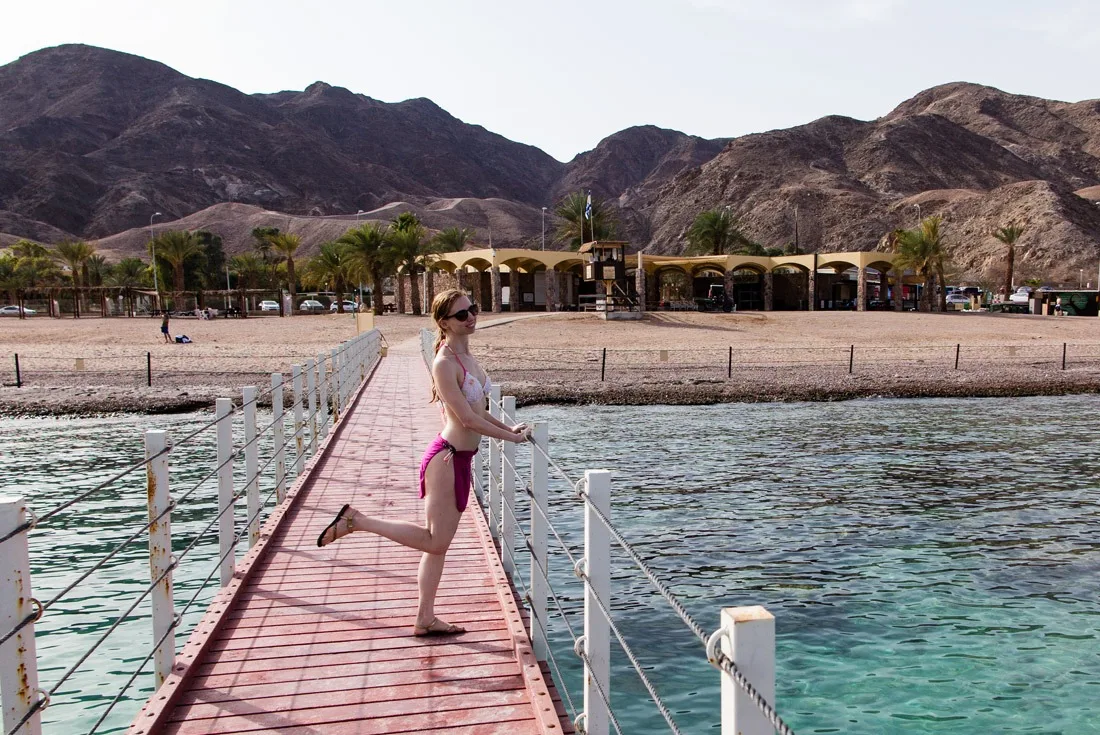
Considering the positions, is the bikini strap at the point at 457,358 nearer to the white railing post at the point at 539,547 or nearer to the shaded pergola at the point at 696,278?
the white railing post at the point at 539,547

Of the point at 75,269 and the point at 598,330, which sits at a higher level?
the point at 75,269

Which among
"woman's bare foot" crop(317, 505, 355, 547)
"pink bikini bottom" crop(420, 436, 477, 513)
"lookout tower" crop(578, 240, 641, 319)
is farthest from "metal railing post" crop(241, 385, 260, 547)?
"lookout tower" crop(578, 240, 641, 319)

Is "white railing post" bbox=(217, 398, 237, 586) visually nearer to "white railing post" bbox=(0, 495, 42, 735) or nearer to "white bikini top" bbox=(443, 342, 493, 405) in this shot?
"white bikini top" bbox=(443, 342, 493, 405)

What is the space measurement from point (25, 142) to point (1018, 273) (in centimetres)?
18898

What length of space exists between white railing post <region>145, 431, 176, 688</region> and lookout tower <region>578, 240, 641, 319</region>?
42.5 m

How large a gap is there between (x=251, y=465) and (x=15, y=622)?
3775mm

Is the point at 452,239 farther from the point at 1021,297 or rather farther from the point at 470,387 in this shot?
the point at 470,387

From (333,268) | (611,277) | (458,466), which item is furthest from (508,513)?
(333,268)

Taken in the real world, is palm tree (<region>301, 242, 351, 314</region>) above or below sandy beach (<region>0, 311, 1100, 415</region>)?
above

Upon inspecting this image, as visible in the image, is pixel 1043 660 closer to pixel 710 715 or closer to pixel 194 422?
pixel 710 715

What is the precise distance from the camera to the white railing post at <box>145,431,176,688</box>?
430cm

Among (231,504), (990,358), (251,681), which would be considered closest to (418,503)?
(231,504)

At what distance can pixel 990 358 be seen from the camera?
1298 inches

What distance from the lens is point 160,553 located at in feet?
14.6
